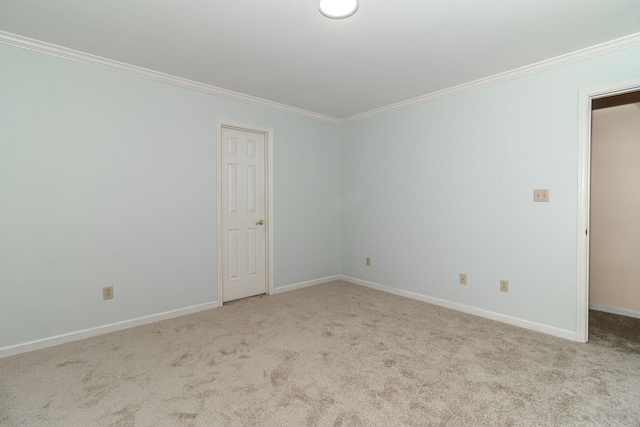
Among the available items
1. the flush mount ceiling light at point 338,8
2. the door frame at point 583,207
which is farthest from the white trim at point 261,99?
the flush mount ceiling light at point 338,8

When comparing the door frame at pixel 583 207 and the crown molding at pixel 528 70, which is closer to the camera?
the crown molding at pixel 528 70

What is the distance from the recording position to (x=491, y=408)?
72.4 inches

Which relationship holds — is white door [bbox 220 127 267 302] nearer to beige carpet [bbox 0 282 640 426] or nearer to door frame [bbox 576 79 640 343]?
beige carpet [bbox 0 282 640 426]

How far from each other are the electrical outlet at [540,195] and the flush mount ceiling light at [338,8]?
228 centimetres

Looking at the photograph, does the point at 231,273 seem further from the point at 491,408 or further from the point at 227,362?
the point at 491,408

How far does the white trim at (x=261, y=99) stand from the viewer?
250 centimetres

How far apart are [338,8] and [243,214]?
2555mm

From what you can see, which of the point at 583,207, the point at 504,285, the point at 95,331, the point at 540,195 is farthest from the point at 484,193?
the point at 95,331

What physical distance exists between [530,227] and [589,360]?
3.78 ft

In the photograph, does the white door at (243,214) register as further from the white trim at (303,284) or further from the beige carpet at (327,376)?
the beige carpet at (327,376)

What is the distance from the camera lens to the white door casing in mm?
3775

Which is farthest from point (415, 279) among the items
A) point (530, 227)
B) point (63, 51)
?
point (63, 51)

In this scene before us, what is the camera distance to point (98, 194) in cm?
288

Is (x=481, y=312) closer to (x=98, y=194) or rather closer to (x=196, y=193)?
(x=196, y=193)
